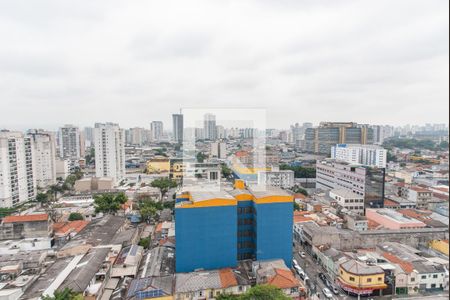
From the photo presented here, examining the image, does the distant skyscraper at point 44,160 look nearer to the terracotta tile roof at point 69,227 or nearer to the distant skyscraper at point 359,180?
the terracotta tile roof at point 69,227

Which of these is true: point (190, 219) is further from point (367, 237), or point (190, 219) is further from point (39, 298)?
point (367, 237)

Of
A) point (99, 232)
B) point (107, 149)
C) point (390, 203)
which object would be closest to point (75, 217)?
point (99, 232)

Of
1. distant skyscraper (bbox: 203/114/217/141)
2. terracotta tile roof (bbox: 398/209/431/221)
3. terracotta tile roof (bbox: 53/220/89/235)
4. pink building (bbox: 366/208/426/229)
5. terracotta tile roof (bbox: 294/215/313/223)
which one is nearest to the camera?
terracotta tile roof (bbox: 53/220/89/235)

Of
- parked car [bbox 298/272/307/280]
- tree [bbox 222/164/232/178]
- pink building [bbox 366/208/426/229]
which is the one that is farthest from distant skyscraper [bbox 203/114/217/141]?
parked car [bbox 298/272/307/280]

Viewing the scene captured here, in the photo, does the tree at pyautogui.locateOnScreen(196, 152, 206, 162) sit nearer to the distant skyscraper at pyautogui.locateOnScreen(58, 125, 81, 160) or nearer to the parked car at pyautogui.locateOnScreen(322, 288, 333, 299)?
the parked car at pyautogui.locateOnScreen(322, 288, 333, 299)

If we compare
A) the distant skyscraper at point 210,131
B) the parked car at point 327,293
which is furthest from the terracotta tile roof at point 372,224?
the distant skyscraper at point 210,131

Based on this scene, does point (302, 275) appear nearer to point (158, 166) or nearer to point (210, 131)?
point (210, 131)

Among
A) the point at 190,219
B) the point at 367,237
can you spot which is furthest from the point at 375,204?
the point at 190,219
